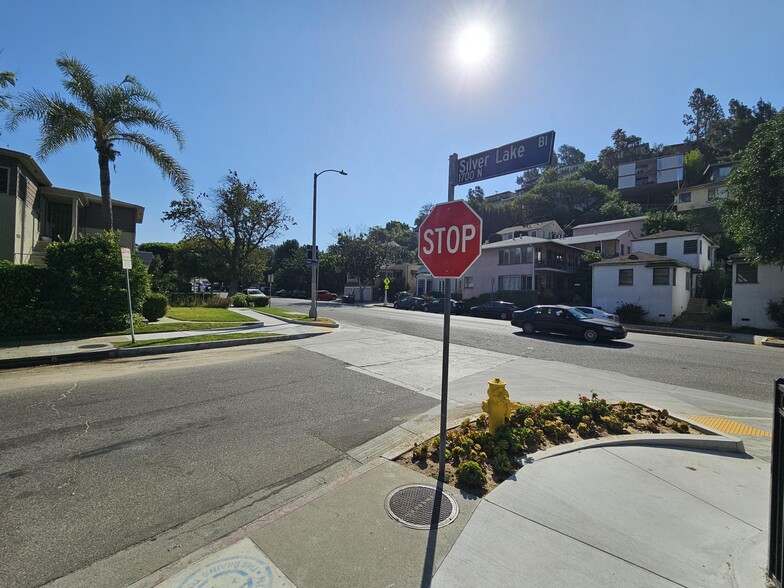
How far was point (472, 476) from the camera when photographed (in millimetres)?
3521

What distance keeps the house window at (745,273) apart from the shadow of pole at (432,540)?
90.8ft

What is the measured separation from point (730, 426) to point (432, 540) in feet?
18.9

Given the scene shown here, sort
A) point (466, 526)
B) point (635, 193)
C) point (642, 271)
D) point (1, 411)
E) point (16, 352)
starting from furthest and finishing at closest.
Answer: point (635, 193) → point (642, 271) → point (16, 352) → point (1, 411) → point (466, 526)

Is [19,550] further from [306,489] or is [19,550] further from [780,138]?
[780,138]

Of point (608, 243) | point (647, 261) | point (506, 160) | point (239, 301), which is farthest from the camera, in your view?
point (608, 243)

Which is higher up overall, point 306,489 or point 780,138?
point 780,138

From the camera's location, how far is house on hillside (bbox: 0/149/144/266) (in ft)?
55.5

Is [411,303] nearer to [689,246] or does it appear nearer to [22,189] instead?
[689,246]

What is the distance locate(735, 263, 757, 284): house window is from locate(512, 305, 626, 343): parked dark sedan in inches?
535

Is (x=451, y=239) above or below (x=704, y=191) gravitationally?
below

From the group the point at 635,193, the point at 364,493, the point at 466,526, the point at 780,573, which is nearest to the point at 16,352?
the point at 364,493

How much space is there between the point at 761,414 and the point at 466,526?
703 centimetres

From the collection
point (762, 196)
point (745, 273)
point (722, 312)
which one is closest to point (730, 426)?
point (762, 196)

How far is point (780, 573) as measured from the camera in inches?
85.5
